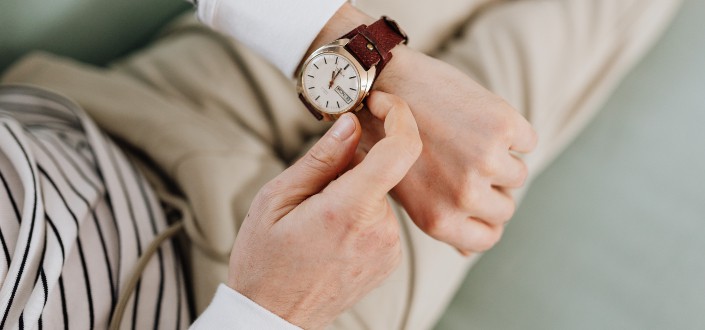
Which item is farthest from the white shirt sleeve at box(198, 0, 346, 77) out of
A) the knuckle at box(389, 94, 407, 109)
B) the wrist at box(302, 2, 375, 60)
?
the knuckle at box(389, 94, 407, 109)

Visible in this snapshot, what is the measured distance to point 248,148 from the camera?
845 mm

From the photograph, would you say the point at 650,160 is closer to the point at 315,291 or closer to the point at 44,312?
the point at 315,291

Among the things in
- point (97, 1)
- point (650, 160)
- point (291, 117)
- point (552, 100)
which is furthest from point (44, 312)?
point (650, 160)

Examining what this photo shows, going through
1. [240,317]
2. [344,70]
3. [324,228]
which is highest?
[344,70]

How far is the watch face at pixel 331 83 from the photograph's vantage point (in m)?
0.66

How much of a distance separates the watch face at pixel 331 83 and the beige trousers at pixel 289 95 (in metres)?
0.18

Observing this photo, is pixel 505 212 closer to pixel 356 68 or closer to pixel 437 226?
pixel 437 226

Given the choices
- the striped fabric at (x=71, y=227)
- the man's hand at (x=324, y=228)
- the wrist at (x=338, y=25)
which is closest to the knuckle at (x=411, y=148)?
the man's hand at (x=324, y=228)

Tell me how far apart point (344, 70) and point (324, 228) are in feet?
0.66

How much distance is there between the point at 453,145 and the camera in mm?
688

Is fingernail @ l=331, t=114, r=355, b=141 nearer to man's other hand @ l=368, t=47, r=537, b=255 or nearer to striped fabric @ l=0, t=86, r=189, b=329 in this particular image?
man's other hand @ l=368, t=47, r=537, b=255

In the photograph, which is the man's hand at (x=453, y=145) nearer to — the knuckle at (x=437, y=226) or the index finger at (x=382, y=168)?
the knuckle at (x=437, y=226)

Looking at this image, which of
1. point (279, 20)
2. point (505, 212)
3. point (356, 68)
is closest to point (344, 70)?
point (356, 68)

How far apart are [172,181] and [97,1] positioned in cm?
39
